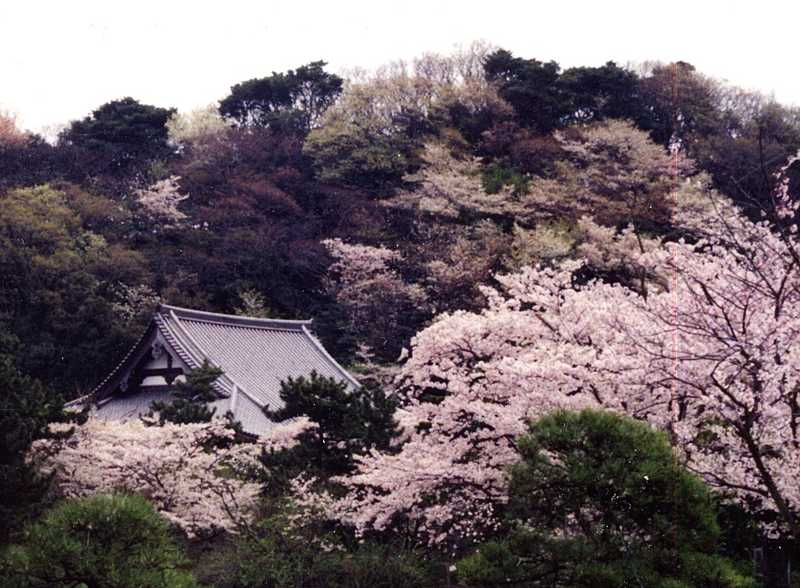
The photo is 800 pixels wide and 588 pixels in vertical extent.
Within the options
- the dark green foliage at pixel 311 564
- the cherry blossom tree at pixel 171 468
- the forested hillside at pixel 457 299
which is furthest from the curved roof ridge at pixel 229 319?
the dark green foliage at pixel 311 564

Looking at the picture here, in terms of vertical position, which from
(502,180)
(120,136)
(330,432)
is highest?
(120,136)

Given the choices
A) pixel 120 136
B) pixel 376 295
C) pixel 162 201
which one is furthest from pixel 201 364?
pixel 120 136

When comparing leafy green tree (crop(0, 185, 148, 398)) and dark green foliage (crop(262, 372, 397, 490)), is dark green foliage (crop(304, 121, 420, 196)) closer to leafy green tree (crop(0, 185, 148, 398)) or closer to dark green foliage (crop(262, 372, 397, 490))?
leafy green tree (crop(0, 185, 148, 398))

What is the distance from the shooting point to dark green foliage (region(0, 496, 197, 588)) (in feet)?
26.7

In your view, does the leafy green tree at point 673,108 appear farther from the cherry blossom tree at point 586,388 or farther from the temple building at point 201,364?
the cherry blossom tree at point 586,388

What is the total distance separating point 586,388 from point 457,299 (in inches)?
616

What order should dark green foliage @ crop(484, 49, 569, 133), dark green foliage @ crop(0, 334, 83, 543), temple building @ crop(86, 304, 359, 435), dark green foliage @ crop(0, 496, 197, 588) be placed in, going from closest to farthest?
1. dark green foliage @ crop(0, 496, 197, 588)
2. dark green foliage @ crop(0, 334, 83, 543)
3. temple building @ crop(86, 304, 359, 435)
4. dark green foliage @ crop(484, 49, 569, 133)

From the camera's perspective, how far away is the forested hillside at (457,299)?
821cm

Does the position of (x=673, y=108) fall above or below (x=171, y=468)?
above

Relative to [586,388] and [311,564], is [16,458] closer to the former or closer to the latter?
[311,564]

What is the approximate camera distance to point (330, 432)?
13344mm

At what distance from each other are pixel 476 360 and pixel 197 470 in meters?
3.89

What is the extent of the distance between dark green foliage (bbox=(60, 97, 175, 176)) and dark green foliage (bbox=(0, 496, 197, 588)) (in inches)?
981

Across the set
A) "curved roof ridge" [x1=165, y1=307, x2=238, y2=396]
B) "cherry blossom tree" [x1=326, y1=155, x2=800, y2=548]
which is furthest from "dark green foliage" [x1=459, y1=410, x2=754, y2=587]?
"curved roof ridge" [x1=165, y1=307, x2=238, y2=396]
